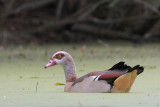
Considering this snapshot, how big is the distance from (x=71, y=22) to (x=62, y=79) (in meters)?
5.77

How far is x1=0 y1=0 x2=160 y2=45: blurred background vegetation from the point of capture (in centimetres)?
1130

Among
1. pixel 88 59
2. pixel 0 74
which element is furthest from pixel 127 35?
pixel 0 74

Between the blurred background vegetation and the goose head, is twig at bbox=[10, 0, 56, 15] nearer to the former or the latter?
the blurred background vegetation

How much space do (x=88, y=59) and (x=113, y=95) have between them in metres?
3.98

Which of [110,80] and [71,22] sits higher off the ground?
[71,22]

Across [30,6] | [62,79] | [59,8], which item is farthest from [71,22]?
[62,79]

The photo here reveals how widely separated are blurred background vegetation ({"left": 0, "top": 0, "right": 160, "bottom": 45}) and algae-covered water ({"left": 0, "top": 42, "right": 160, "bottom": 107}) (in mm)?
1004

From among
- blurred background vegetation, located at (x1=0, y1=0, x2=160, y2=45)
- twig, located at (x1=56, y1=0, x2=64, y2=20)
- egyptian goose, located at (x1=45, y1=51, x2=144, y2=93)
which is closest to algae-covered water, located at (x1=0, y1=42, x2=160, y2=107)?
egyptian goose, located at (x1=45, y1=51, x2=144, y2=93)

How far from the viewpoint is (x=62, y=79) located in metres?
5.75

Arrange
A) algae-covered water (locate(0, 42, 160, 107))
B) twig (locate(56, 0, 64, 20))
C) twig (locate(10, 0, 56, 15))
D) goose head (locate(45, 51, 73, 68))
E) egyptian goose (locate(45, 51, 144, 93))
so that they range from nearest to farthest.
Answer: algae-covered water (locate(0, 42, 160, 107)) < egyptian goose (locate(45, 51, 144, 93)) < goose head (locate(45, 51, 73, 68)) < twig (locate(10, 0, 56, 15)) < twig (locate(56, 0, 64, 20))

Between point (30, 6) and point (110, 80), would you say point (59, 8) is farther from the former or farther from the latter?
point (110, 80)

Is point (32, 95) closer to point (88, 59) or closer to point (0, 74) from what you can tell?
point (0, 74)

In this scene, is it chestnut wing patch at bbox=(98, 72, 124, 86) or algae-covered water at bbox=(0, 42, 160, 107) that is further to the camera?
chestnut wing patch at bbox=(98, 72, 124, 86)

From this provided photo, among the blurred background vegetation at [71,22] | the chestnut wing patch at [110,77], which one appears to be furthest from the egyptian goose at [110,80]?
the blurred background vegetation at [71,22]
